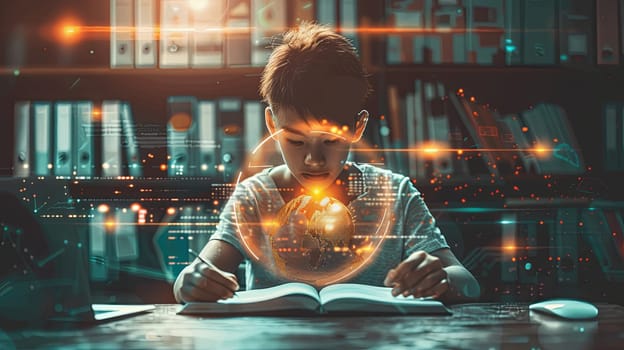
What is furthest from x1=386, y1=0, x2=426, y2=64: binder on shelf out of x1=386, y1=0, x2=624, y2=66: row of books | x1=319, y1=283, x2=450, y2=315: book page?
x1=319, y1=283, x2=450, y2=315: book page

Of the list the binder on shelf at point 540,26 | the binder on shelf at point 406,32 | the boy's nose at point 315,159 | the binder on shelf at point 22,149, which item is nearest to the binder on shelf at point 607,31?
the binder on shelf at point 540,26

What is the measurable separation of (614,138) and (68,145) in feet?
4.81

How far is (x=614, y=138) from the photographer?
1873 millimetres

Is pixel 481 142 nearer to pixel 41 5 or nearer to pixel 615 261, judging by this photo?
pixel 615 261

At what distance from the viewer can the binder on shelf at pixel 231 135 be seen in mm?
1752

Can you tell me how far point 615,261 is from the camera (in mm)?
2072

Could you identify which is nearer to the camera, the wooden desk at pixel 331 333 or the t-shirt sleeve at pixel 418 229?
the wooden desk at pixel 331 333

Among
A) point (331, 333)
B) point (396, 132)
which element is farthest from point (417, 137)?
point (331, 333)

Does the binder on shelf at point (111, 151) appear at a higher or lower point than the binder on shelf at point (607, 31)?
lower

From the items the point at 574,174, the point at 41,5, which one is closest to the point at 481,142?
the point at 574,174

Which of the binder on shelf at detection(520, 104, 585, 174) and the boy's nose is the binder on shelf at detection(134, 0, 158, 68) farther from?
the binder on shelf at detection(520, 104, 585, 174)

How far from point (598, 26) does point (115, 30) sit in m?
1.29

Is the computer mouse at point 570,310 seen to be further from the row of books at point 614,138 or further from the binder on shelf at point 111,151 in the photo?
the binder on shelf at point 111,151

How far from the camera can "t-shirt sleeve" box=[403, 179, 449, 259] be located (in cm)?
147
